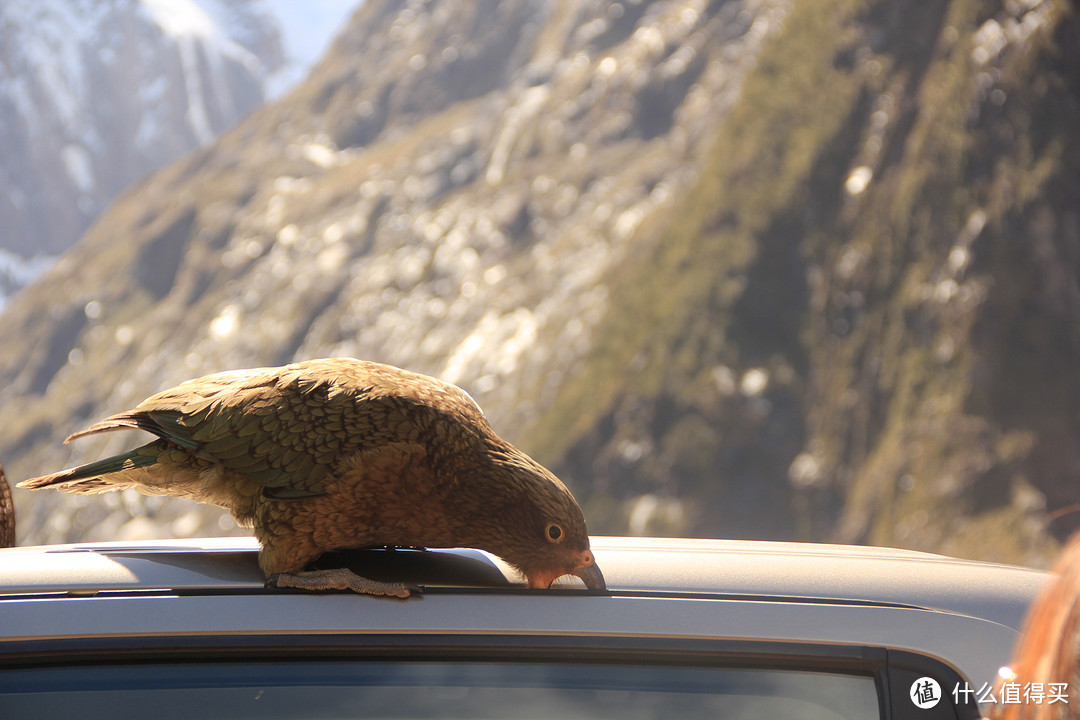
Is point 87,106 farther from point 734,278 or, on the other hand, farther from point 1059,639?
point 1059,639

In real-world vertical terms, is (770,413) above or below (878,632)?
above

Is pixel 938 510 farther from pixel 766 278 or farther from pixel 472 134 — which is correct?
pixel 472 134

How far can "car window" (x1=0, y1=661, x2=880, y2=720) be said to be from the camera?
4.88 feet

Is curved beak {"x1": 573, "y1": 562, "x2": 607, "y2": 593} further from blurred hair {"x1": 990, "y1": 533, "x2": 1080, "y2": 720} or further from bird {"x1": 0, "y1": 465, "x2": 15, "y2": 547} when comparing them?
bird {"x1": 0, "y1": 465, "x2": 15, "y2": 547}

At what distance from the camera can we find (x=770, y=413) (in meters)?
24.4

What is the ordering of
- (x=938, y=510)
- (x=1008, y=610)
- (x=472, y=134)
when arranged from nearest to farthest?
(x=1008, y=610) < (x=938, y=510) < (x=472, y=134)

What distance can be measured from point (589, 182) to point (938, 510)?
2356 cm

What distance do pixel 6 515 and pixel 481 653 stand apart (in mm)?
1444

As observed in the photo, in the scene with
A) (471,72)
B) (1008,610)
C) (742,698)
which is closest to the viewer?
(742,698)

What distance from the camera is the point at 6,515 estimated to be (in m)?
2.21

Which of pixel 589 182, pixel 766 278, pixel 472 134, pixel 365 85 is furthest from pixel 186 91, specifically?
pixel 766 278

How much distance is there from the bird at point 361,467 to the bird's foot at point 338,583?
13cm

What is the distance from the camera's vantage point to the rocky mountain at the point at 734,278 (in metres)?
21.0

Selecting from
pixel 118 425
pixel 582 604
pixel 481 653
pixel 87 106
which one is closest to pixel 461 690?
pixel 481 653
